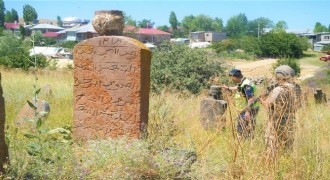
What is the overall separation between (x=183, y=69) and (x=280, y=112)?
34.4ft

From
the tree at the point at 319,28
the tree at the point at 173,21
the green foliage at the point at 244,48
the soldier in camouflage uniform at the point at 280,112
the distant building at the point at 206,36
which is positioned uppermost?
the tree at the point at 173,21

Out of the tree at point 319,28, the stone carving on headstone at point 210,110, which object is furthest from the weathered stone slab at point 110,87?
the tree at point 319,28

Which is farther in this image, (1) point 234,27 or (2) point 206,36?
(1) point 234,27

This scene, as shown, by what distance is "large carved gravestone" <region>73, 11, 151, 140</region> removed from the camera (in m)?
6.11

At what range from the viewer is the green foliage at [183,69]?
1470 centimetres

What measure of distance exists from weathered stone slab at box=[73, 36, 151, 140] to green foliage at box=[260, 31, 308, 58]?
44.5 m

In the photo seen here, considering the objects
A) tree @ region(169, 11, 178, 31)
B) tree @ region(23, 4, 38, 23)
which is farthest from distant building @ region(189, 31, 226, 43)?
tree @ region(23, 4, 38, 23)

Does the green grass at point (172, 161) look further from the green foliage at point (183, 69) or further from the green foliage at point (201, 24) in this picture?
the green foliage at point (201, 24)

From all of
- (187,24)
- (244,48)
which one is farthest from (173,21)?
(244,48)

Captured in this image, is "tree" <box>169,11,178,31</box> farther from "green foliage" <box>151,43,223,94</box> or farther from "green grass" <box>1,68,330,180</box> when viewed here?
"green grass" <box>1,68,330,180</box>

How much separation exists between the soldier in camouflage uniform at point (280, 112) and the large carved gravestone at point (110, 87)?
6.07ft

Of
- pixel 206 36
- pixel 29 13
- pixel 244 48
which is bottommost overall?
pixel 244 48

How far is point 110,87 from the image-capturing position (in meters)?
6.24

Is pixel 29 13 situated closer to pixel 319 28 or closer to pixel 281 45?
pixel 281 45
